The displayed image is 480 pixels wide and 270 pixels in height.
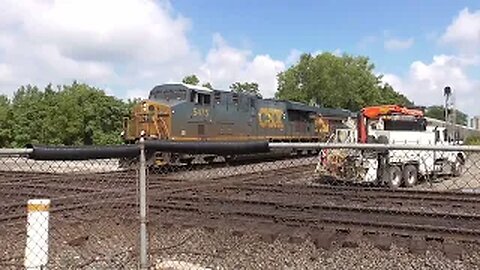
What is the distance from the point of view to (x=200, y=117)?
23266 mm

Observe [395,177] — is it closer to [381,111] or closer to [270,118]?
[381,111]

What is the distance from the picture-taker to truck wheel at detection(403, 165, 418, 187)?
54.1 ft

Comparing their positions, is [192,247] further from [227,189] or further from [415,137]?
[415,137]

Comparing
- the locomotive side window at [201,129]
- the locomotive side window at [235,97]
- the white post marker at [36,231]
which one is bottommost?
A: the white post marker at [36,231]

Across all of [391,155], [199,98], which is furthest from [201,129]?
[391,155]

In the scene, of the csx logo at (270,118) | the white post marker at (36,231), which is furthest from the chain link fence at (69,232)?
the csx logo at (270,118)

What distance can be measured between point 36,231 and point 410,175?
13767 millimetres

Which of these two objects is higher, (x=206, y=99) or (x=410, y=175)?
(x=206, y=99)

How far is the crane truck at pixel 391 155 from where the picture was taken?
15523mm

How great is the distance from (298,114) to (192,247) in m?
26.0

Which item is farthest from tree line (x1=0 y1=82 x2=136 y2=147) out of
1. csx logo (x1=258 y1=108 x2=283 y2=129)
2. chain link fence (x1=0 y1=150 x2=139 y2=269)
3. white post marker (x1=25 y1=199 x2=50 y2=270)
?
white post marker (x1=25 y1=199 x2=50 y2=270)

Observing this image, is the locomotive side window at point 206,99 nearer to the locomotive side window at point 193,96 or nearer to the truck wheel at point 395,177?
the locomotive side window at point 193,96

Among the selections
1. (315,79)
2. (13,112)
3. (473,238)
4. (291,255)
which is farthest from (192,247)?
(315,79)

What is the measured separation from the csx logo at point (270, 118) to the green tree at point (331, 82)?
191 ft
